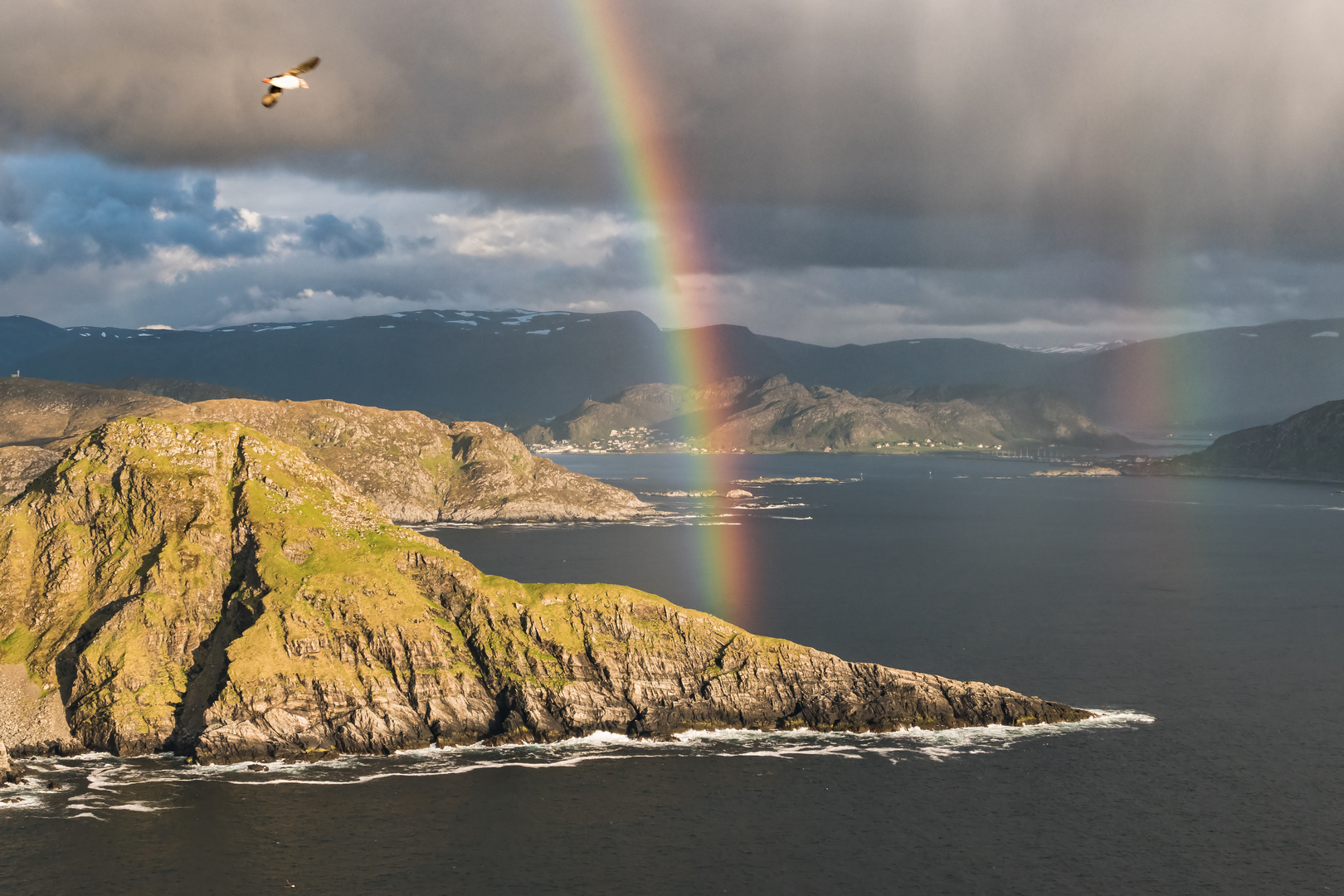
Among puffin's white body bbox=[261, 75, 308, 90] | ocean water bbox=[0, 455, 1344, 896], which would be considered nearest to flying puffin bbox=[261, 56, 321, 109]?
puffin's white body bbox=[261, 75, 308, 90]

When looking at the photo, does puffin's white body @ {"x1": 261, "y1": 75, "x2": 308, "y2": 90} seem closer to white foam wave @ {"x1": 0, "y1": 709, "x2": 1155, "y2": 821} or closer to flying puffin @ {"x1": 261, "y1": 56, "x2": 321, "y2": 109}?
flying puffin @ {"x1": 261, "y1": 56, "x2": 321, "y2": 109}

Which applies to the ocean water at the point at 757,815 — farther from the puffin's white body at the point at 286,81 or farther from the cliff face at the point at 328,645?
the puffin's white body at the point at 286,81

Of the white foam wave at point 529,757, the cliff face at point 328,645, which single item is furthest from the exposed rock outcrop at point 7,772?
the cliff face at point 328,645

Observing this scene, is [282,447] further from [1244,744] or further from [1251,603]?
[1251,603]

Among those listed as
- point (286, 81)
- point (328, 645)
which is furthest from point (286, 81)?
point (328, 645)

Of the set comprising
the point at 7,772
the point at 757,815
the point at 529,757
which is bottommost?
the point at 757,815

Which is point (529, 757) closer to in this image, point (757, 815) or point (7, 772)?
point (757, 815)

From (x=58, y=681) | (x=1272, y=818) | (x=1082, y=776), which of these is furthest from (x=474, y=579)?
(x=1272, y=818)

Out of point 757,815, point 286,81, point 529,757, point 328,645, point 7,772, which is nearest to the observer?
point 286,81

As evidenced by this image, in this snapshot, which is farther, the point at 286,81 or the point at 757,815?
the point at 757,815
